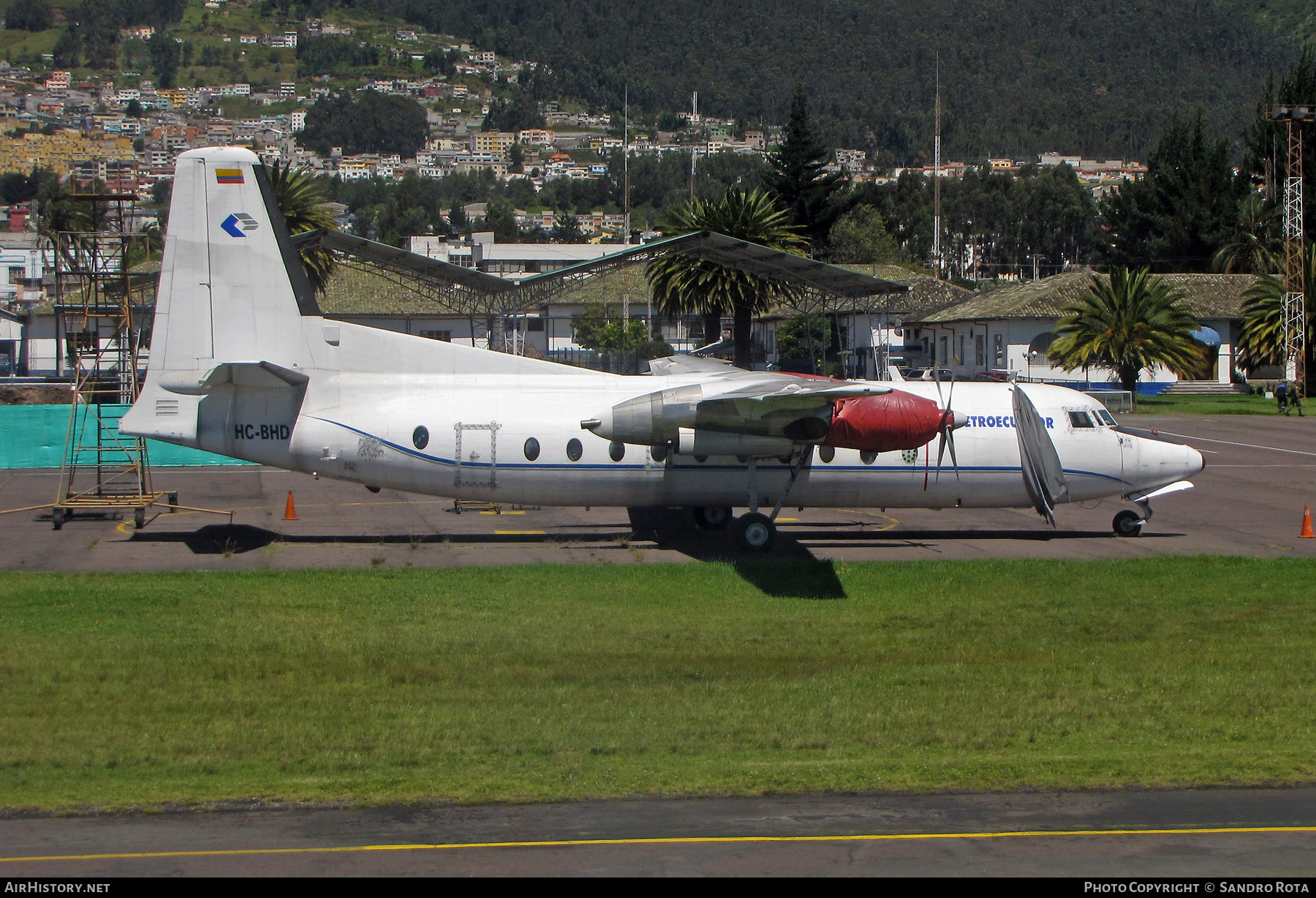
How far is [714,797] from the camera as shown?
10305mm

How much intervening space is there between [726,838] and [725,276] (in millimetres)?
47049

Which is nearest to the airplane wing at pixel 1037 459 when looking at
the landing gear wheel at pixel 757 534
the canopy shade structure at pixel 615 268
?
the landing gear wheel at pixel 757 534

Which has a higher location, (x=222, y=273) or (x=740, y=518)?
(x=222, y=273)

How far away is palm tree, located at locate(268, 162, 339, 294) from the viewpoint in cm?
5988

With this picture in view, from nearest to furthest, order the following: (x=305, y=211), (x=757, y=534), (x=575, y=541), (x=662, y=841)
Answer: (x=662, y=841) < (x=757, y=534) < (x=575, y=541) < (x=305, y=211)

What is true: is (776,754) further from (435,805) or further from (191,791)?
(191,791)

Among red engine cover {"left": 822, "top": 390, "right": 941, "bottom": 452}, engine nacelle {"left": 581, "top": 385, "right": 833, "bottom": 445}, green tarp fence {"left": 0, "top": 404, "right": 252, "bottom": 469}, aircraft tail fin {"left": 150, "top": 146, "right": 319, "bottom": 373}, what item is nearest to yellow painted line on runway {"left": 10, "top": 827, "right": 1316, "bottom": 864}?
engine nacelle {"left": 581, "top": 385, "right": 833, "bottom": 445}

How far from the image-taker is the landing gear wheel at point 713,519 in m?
24.6

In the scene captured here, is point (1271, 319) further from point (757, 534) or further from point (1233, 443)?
point (757, 534)

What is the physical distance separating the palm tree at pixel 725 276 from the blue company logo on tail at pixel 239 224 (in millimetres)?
32903

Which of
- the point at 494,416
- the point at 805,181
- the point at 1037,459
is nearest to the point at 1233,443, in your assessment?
the point at 1037,459

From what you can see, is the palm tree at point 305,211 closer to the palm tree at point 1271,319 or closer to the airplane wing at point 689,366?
the airplane wing at point 689,366

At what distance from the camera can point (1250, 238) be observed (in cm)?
9056

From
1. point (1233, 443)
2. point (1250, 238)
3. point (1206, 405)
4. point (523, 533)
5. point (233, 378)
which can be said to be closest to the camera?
point (233, 378)
